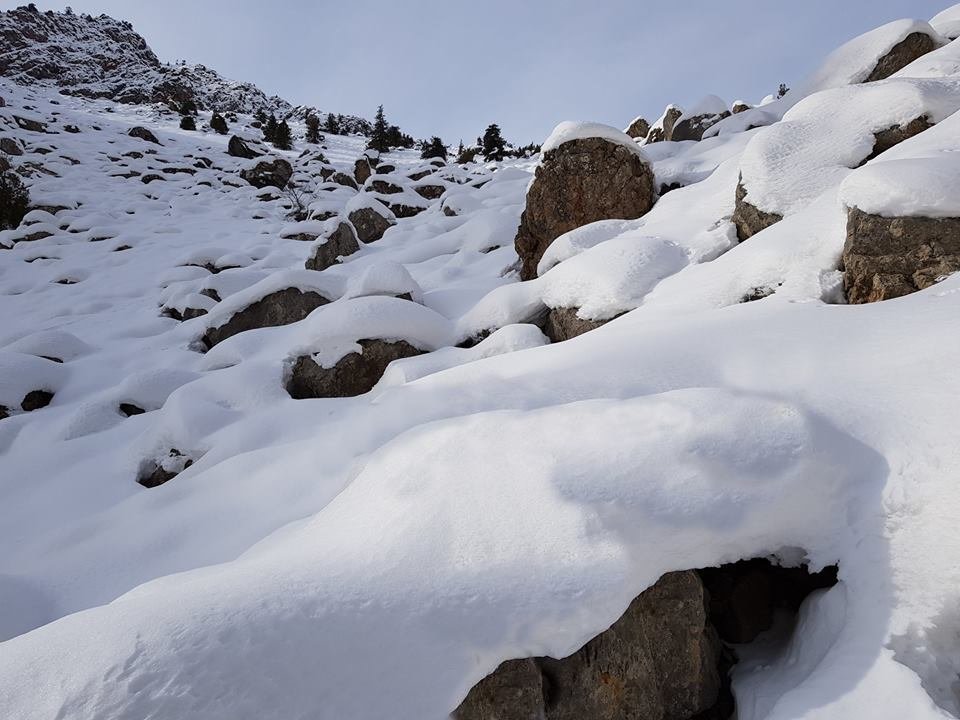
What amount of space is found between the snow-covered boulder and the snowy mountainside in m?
0.12

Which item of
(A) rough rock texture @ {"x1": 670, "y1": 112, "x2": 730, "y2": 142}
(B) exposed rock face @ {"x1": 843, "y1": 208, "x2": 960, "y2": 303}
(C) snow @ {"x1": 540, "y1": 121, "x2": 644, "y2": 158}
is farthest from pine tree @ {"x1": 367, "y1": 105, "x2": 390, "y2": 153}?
(B) exposed rock face @ {"x1": 843, "y1": 208, "x2": 960, "y2": 303}

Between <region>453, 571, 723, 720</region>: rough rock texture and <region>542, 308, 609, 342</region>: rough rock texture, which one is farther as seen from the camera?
<region>542, 308, 609, 342</region>: rough rock texture

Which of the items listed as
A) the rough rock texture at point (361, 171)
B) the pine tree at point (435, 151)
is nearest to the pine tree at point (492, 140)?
the pine tree at point (435, 151)

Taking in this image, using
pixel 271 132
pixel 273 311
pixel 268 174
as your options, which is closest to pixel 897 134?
pixel 273 311

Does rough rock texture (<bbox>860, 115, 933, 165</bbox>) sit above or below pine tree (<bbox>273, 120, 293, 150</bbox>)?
below

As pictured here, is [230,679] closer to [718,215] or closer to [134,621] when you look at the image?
[134,621]

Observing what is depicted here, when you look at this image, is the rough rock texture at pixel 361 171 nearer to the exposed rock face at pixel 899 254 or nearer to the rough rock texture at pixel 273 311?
the rough rock texture at pixel 273 311

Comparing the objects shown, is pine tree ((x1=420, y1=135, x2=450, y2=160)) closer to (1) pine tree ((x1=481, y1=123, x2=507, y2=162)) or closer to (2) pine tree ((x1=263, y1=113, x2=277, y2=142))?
(1) pine tree ((x1=481, y1=123, x2=507, y2=162))

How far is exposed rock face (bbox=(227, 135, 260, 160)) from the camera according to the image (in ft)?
68.4

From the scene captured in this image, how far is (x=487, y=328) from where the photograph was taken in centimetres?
486

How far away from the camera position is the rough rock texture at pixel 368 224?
1059cm

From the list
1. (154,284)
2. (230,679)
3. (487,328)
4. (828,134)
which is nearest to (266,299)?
(487,328)

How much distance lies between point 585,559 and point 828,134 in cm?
453

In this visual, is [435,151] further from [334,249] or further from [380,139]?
[334,249]
